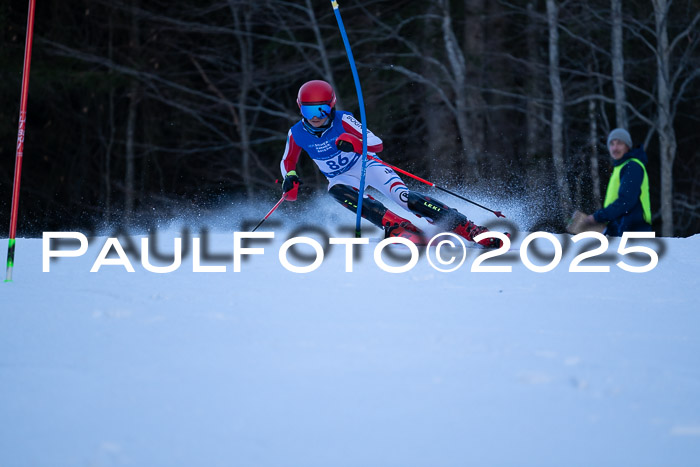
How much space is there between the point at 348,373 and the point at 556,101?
11929 millimetres

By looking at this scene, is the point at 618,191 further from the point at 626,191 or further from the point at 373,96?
the point at 373,96

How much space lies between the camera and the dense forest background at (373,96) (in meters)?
14.7

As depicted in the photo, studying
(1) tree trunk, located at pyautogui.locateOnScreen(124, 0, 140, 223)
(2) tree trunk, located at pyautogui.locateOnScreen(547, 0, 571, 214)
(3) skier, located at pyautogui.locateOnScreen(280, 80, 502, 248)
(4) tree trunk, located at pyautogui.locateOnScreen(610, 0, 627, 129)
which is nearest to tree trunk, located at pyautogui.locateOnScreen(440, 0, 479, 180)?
(2) tree trunk, located at pyautogui.locateOnScreen(547, 0, 571, 214)

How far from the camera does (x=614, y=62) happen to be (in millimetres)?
14055

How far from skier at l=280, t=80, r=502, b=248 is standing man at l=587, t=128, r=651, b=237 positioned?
1.12 metres

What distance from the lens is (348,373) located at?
3.02 metres

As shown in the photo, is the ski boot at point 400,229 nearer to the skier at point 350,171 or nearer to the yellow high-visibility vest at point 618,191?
the skier at point 350,171

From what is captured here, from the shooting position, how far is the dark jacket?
640cm

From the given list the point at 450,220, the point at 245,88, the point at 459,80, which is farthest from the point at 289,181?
the point at 245,88

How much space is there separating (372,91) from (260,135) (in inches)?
158

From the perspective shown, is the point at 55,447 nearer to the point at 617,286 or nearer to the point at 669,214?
the point at 617,286

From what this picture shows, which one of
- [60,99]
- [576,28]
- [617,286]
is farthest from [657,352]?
[60,99]

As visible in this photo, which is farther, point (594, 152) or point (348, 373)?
point (594, 152)

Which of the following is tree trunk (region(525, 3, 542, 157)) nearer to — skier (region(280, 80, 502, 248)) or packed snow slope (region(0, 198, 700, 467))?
skier (region(280, 80, 502, 248))
